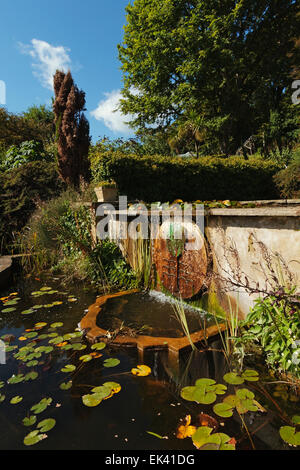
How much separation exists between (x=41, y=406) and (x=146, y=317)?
1470mm

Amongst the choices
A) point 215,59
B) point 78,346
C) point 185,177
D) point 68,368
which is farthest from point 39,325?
point 215,59

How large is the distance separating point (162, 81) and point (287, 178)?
10.2 m

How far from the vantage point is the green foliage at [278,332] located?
1.75 metres

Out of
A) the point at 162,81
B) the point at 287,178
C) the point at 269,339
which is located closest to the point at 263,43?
the point at 162,81

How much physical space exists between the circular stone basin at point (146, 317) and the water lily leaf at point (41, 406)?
0.98 meters

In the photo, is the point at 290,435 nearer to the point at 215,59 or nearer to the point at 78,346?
the point at 78,346

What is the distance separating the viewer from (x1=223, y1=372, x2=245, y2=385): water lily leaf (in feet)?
5.74

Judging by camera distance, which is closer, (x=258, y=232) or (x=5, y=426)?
(x=5, y=426)

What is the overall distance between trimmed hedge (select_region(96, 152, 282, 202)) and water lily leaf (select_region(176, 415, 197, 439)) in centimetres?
463

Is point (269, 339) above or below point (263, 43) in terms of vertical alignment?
below

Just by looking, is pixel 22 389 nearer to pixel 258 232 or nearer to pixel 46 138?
pixel 258 232

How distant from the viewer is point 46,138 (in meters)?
19.1

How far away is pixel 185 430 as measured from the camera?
54.6 inches
